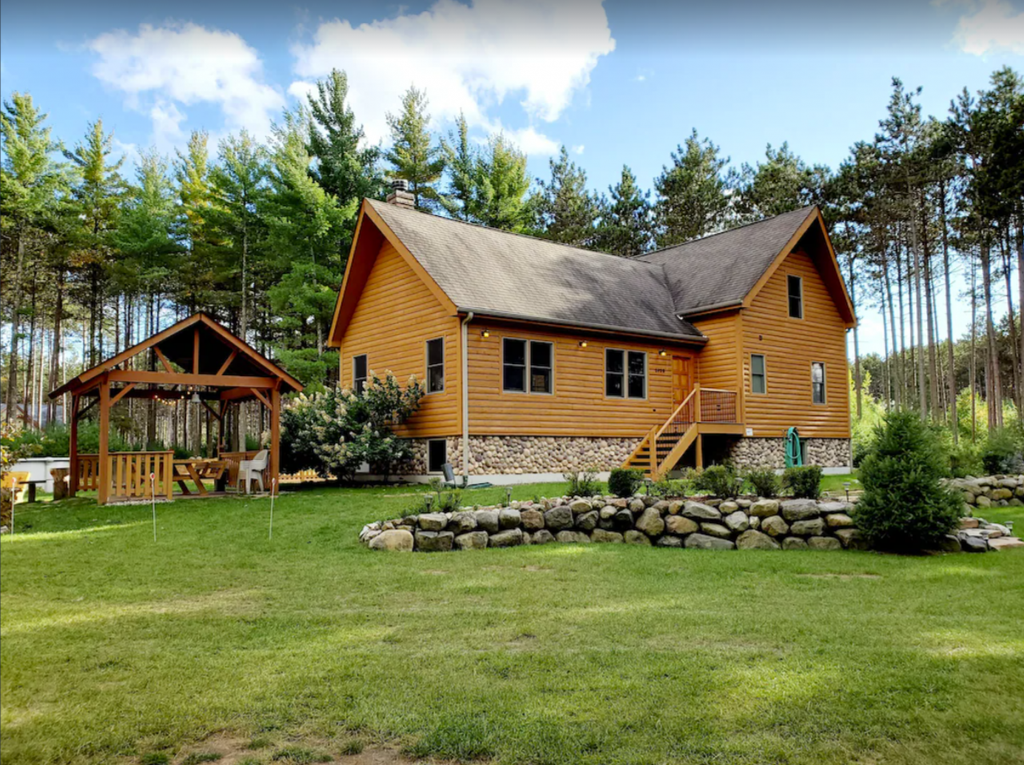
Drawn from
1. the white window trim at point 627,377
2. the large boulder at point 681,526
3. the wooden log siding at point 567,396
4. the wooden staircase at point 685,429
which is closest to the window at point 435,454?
the wooden log siding at point 567,396

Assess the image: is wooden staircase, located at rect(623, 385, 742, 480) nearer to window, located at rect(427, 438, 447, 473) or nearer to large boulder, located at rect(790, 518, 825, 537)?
window, located at rect(427, 438, 447, 473)

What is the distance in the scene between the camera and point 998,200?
2397 centimetres

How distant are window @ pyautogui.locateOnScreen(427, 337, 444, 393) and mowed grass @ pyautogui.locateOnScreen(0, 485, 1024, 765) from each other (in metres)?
9.33

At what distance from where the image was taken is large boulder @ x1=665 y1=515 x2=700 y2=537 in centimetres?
853

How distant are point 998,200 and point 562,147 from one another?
803 inches

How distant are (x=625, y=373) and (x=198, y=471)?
9882 mm

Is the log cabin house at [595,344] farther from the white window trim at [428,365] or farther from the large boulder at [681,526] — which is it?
the large boulder at [681,526]

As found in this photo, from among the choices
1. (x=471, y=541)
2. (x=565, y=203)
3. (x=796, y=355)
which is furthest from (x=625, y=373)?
(x=565, y=203)

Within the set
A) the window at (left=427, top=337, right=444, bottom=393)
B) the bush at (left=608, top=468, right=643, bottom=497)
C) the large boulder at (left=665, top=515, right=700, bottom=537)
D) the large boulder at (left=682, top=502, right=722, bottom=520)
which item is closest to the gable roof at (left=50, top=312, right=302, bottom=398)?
the window at (left=427, top=337, right=444, bottom=393)

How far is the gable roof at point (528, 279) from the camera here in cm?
1583

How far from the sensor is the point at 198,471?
1374cm

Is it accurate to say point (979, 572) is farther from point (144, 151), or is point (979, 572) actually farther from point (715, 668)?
point (144, 151)

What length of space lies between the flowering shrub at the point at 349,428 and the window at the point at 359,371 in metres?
2.34

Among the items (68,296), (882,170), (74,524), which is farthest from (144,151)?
(882,170)
